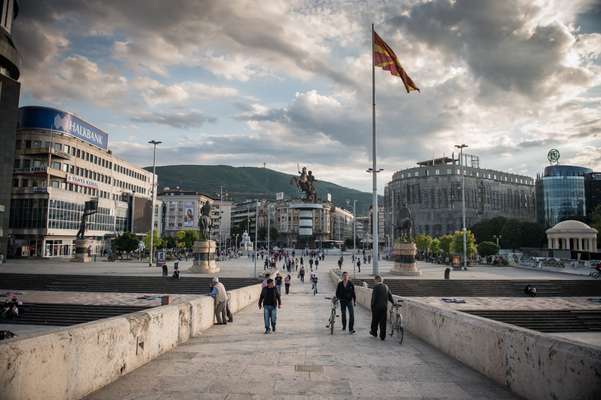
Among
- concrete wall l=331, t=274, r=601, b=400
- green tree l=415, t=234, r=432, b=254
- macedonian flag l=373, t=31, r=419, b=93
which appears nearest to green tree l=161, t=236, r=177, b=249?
green tree l=415, t=234, r=432, b=254

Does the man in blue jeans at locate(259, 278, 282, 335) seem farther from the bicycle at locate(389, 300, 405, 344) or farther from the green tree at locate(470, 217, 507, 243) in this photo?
the green tree at locate(470, 217, 507, 243)

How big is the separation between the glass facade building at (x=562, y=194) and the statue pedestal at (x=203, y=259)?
121080 millimetres

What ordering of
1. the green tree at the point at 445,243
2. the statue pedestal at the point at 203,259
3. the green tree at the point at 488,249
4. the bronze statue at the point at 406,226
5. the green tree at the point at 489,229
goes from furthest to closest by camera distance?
the green tree at the point at 489,229, the green tree at the point at 445,243, the green tree at the point at 488,249, the bronze statue at the point at 406,226, the statue pedestal at the point at 203,259

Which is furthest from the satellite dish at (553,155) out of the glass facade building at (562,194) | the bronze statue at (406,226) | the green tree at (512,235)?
the bronze statue at (406,226)

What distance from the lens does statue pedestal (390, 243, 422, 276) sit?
36125 mm

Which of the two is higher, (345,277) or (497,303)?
(345,277)

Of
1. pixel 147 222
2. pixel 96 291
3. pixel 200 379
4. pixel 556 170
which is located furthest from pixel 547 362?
pixel 556 170

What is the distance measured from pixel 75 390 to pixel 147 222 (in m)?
95.7

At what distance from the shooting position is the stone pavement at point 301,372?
520 centimetres

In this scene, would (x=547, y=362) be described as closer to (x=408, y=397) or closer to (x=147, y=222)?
(x=408, y=397)

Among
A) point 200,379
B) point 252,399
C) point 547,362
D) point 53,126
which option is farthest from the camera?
point 53,126

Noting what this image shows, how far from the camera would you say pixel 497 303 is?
22.5 meters

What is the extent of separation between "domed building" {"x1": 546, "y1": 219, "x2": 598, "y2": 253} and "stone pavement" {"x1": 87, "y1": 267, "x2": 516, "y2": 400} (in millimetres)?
67499

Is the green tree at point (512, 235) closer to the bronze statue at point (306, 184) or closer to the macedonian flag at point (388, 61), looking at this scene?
the bronze statue at point (306, 184)
